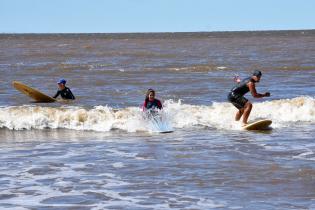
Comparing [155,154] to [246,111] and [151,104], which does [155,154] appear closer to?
[151,104]

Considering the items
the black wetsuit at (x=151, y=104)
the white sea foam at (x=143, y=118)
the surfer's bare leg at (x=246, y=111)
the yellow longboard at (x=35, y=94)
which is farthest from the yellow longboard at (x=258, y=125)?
the yellow longboard at (x=35, y=94)

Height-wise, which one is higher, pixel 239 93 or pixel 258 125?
pixel 239 93

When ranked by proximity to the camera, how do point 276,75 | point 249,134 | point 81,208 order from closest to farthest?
point 81,208, point 249,134, point 276,75

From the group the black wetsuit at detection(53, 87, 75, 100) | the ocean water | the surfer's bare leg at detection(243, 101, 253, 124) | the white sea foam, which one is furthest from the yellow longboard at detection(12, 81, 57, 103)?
the surfer's bare leg at detection(243, 101, 253, 124)

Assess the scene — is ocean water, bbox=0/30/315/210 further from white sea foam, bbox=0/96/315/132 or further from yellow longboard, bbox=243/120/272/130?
yellow longboard, bbox=243/120/272/130

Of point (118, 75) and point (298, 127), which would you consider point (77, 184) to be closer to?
point (298, 127)

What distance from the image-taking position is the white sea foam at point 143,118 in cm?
1595

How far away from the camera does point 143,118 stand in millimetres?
15438

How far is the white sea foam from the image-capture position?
1595 cm

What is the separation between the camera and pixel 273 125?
1571 centimetres

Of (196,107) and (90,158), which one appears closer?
(90,158)

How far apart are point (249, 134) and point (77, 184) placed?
5.61m

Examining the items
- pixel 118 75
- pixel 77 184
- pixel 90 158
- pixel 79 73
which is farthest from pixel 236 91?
pixel 79 73

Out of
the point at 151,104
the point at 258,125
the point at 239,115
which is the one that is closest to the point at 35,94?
the point at 151,104
